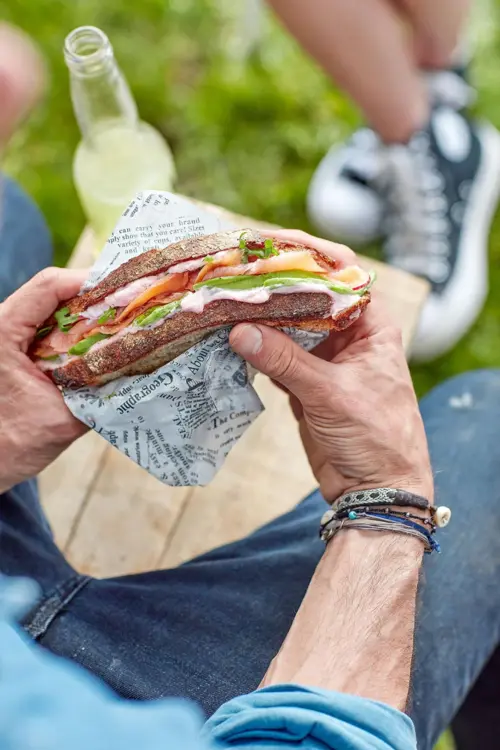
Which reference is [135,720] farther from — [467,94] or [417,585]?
[467,94]

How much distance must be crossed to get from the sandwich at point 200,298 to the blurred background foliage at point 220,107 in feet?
4.04

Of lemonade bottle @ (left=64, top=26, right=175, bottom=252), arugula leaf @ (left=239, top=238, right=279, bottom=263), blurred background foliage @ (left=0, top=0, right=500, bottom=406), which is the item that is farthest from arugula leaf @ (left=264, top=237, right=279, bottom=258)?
blurred background foliage @ (left=0, top=0, right=500, bottom=406)

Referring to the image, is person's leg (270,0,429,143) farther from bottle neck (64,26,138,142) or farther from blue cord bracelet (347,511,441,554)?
blue cord bracelet (347,511,441,554)

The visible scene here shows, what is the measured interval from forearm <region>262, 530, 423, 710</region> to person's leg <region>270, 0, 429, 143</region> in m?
1.21

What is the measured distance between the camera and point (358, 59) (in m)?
1.73

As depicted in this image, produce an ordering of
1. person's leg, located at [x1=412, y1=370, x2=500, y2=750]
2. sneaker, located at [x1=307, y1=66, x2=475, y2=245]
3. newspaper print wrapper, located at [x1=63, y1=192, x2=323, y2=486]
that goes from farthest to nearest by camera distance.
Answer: sneaker, located at [x1=307, y1=66, x2=475, y2=245]
person's leg, located at [x1=412, y1=370, x2=500, y2=750]
newspaper print wrapper, located at [x1=63, y1=192, x2=323, y2=486]

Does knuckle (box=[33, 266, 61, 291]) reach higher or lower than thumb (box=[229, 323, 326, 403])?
higher

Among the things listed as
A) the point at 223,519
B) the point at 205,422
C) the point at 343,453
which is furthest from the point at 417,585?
the point at 223,519

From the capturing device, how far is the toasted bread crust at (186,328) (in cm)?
89

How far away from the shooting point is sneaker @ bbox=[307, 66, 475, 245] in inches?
78.0

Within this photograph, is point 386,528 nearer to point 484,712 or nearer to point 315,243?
point 315,243

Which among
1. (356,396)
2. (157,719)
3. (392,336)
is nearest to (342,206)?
(392,336)

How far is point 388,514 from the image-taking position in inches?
38.1

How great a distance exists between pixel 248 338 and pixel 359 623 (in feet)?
1.23
